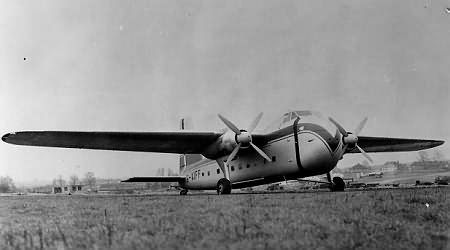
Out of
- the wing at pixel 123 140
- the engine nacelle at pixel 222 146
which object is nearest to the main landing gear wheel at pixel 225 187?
the engine nacelle at pixel 222 146

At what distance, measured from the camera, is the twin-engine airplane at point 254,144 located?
15.4 metres

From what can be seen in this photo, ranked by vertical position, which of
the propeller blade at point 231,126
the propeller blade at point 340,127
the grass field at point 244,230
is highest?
the propeller blade at point 231,126

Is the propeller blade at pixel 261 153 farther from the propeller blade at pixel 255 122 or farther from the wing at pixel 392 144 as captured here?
the wing at pixel 392 144

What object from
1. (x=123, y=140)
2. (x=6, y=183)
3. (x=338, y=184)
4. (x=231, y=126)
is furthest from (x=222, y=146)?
(x=6, y=183)

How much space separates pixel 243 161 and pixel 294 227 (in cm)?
1355

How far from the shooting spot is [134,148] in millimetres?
18984

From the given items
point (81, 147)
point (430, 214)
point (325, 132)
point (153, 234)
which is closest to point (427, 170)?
point (325, 132)

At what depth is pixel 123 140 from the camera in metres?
17.6

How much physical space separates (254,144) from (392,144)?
9.49m

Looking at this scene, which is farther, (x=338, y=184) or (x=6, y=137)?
(x=338, y=184)

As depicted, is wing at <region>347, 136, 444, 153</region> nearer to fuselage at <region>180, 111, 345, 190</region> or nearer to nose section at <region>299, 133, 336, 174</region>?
fuselage at <region>180, 111, 345, 190</region>

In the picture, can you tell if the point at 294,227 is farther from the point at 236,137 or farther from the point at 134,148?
the point at 134,148

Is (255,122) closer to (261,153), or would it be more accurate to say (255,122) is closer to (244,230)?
(261,153)

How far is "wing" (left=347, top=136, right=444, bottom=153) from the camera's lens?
70.4ft
